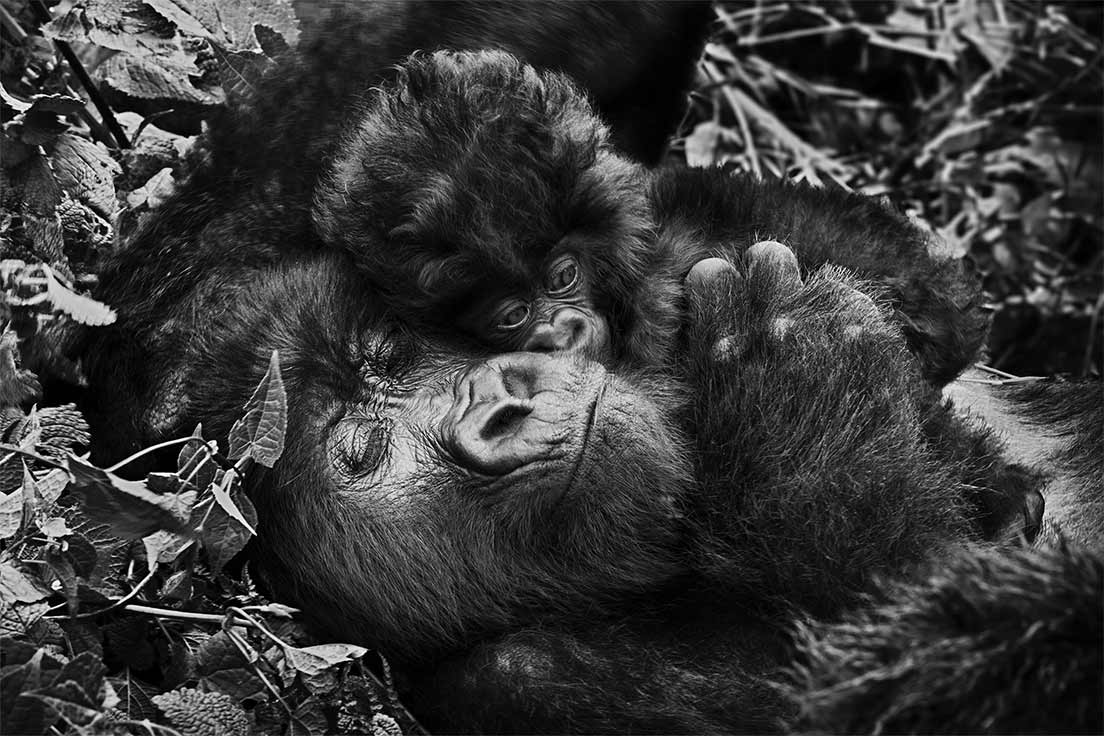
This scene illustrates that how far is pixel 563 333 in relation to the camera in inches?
89.2

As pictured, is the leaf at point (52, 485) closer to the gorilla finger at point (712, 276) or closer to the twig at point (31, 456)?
the twig at point (31, 456)

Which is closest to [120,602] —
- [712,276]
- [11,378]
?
[11,378]

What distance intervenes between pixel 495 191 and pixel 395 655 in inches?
30.8

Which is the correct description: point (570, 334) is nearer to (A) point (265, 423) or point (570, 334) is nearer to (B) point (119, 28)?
(A) point (265, 423)

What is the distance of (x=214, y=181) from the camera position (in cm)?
238

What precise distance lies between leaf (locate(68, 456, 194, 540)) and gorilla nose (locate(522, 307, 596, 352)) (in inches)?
26.1

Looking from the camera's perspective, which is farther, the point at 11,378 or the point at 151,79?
the point at 151,79

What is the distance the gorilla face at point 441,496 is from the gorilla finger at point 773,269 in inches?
15.1

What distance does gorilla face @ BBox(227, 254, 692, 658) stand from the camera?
2.17 metres

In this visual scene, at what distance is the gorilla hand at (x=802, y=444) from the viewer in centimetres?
218

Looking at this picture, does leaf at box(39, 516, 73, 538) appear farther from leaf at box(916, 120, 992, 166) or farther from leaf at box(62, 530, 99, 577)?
leaf at box(916, 120, 992, 166)

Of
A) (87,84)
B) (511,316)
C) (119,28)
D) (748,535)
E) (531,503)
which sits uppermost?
(119,28)

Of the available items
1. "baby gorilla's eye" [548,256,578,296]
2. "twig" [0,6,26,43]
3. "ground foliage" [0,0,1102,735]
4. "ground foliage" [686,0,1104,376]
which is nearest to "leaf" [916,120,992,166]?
"ground foliage" [686,0,1104,376]

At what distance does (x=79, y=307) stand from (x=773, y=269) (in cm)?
120
